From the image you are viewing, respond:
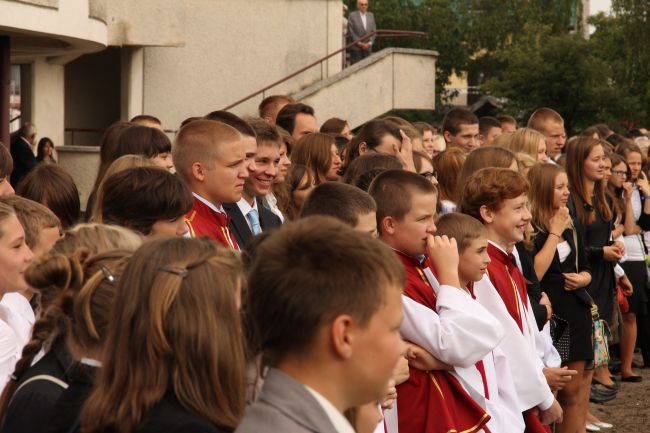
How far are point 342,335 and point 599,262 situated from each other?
7.13 metres

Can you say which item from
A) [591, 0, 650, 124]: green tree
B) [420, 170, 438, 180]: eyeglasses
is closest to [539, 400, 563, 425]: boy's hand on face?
[420, 170, 438, 180]: eyeglasses

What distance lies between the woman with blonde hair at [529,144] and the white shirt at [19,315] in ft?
17.7

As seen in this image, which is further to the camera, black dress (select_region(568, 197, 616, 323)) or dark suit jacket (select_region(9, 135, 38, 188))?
dark suit jacket (select_region(9, 135, 38, 188))

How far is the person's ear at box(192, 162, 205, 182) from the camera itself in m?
5.63

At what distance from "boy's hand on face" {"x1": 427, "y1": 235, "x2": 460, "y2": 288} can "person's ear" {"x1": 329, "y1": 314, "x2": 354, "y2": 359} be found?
A: 224 cm

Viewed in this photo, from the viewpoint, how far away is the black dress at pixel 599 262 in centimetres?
938

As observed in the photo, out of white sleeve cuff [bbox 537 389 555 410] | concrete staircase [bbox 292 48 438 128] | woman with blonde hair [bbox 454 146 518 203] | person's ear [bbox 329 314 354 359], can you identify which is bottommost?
white sleeve cuff [bbox 537 389 555 410]

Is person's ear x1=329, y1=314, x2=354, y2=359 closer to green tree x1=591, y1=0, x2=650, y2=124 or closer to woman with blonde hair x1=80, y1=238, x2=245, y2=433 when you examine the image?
woman with blonde hair x1=80, y1=238, x2=245, y2=433

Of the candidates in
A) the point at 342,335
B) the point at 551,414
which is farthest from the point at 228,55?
the point at 342,335

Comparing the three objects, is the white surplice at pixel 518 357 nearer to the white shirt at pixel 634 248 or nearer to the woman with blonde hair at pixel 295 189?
the woman with blonde hair at pixel 295 189

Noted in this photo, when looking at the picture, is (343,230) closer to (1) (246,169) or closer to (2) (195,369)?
(2) (195,369)

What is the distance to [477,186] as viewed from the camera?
639 cm

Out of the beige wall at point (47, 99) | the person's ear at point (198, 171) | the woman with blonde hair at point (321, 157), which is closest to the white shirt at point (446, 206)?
the woman with blonde hair at point (321, 157)

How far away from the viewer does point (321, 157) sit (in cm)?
761
